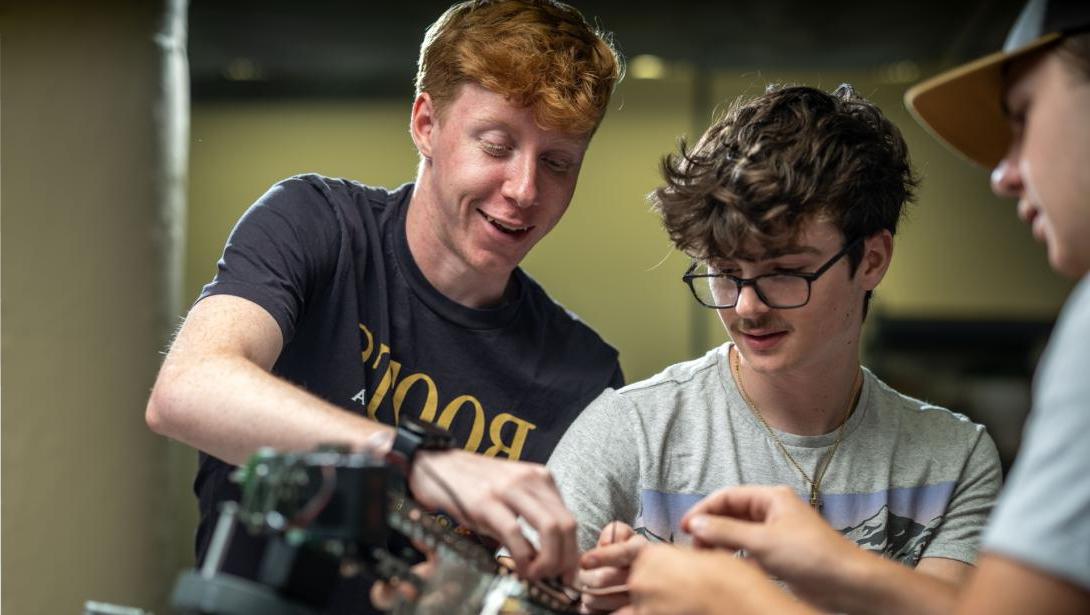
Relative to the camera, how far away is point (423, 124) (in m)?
2.12

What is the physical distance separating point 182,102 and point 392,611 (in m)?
3.01

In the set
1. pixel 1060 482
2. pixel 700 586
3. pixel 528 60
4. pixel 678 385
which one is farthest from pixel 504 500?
pixel 528 60

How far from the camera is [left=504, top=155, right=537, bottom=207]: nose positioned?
1905mm

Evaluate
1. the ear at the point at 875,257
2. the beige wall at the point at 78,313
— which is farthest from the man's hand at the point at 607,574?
the beige wall at the point at 78,313

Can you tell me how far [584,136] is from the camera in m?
1.98

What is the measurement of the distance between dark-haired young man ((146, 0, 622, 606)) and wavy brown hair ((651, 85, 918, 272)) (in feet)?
0.84

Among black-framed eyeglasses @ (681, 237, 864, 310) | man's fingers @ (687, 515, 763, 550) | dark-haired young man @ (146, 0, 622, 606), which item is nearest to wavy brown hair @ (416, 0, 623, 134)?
dark-haired young man @ (146, 0, 622, 606)

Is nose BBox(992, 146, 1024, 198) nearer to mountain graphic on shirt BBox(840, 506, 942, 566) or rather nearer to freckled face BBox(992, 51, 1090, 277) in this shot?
freckled face BBox(992, 51, 1090, 277)

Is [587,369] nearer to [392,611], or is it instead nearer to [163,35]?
[392,611]

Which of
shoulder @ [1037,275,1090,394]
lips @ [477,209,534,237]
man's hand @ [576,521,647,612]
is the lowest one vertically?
man's hand @ [576,521,647,612]

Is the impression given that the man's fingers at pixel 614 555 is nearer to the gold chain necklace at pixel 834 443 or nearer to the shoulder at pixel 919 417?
the gold chain necklace at pixel 834 443

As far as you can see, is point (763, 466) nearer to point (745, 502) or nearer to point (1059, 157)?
point (745, 502)

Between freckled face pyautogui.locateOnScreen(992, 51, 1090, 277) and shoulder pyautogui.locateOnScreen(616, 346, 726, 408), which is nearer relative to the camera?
freckled face pyautogui.locateOnScreen(992, 51, 1090, 277)

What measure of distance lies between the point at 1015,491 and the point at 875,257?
0.98m
